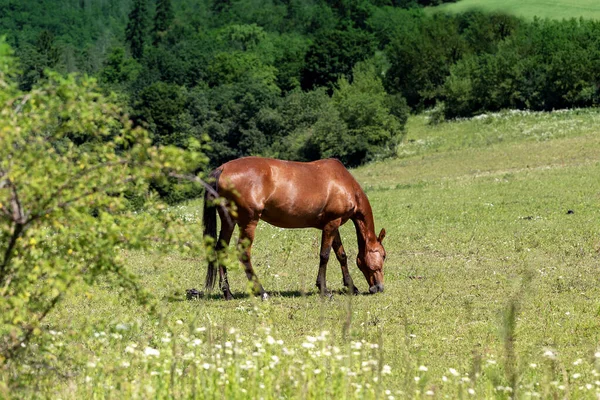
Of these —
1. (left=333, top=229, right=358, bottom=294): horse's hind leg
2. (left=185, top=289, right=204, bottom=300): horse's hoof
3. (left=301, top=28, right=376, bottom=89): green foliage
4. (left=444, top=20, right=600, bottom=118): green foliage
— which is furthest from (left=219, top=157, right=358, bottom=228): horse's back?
(left=301, top=28, right=376, bottom=89): green foliage

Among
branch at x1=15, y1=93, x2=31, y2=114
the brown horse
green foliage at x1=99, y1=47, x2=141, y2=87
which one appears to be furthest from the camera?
green foliage at x1=99, y1=47, x2=141, y2=87

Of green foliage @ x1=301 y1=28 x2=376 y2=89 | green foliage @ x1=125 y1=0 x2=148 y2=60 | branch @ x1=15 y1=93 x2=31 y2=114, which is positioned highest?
branch @ x1=15 y1=93 x2=31 y2=114

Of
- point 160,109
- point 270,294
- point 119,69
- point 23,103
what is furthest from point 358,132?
point 119,69

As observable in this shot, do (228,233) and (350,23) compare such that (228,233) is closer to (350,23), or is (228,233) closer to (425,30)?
(425,30)

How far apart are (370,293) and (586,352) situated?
18.6 ft

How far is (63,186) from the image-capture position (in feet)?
21.5

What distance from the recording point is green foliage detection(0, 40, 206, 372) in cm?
648

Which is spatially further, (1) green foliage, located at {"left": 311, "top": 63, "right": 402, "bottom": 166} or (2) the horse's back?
(1) green foliage, located at {"left": 311, "top": 63, "right": 402, "bottom": 166}

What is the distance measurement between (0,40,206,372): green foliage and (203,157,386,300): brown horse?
8052mm

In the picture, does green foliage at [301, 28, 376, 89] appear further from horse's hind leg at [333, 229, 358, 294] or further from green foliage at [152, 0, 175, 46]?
horse's hind leg at [333, 229, 358, 294]

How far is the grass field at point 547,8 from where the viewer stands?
428ft

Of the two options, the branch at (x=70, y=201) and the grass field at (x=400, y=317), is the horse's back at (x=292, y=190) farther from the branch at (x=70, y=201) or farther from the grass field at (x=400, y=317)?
the branch at (x=70, y=201)

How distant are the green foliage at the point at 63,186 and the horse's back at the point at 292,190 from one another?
826 cm

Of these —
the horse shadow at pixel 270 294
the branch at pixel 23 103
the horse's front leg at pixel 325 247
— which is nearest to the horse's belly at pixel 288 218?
the horse's front leg at pixel 325 247
